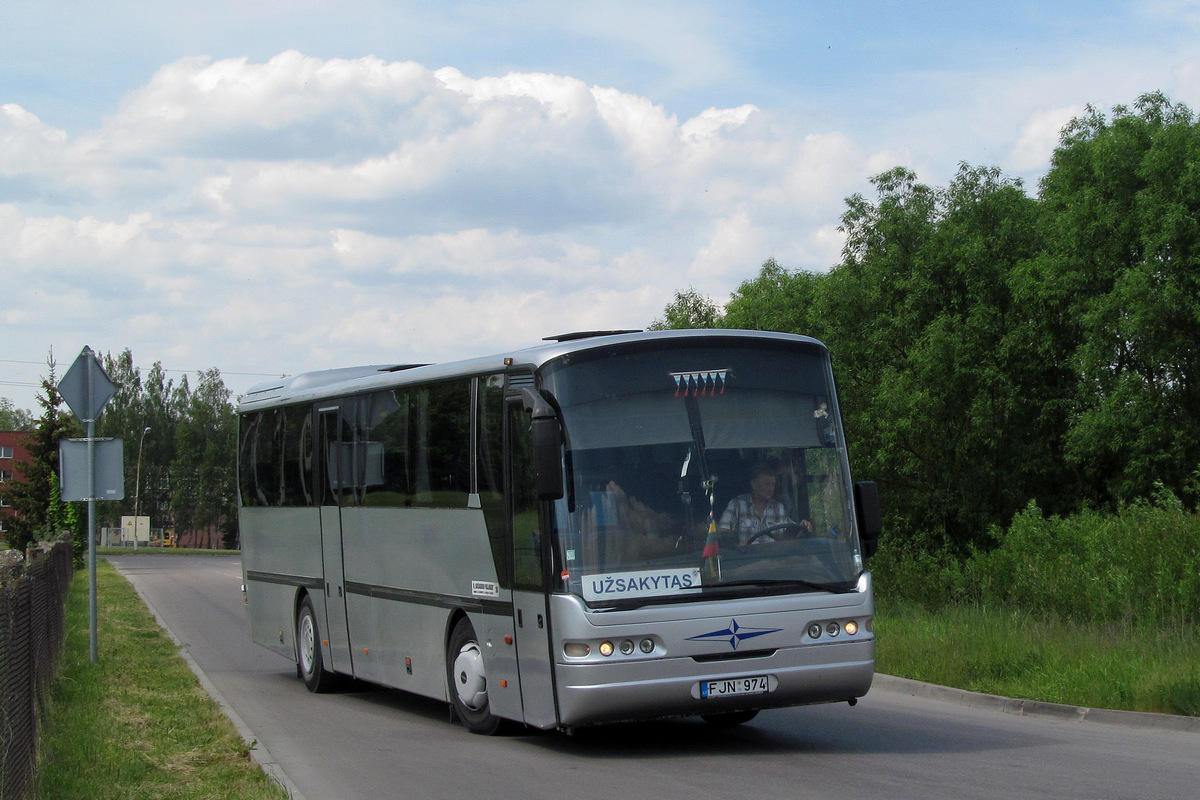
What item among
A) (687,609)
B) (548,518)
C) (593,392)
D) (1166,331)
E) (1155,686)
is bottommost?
(1155,686)

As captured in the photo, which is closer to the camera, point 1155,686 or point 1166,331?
point 1155,686

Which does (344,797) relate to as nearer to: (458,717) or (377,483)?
(458,717)

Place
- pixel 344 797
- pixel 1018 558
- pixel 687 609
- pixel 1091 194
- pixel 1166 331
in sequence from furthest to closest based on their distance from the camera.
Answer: pixel 1091 194 < pixel 1166 331 < pixel 1018 558 < pixel 687 609 < pixel 344 797

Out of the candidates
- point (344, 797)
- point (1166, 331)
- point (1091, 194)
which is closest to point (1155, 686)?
point (344, 797)

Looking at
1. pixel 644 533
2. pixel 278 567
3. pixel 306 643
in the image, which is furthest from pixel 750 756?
pixel 278 567

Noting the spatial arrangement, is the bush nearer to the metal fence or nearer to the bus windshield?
the bus windshield

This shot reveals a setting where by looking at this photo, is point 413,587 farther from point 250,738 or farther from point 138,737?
point 138,737

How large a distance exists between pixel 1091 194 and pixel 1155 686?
24.9 m

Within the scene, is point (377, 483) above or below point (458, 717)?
above

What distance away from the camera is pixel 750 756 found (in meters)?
9.59

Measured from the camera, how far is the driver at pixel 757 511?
9.44 metres

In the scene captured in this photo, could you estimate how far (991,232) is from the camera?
37219 mm

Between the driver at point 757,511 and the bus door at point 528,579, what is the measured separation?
136cm

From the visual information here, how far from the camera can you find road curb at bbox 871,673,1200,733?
1081 cm
